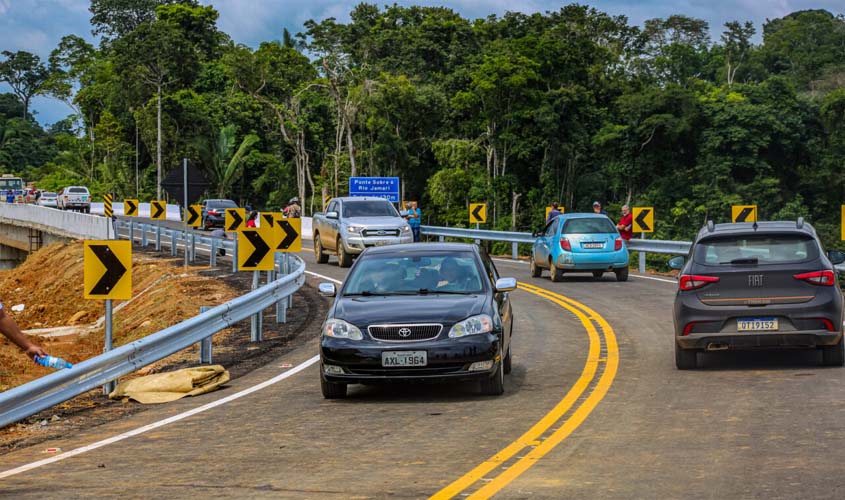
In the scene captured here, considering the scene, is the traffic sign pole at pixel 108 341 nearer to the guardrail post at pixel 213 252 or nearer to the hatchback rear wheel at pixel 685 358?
the hatchback rear wheel at pixel 685 358

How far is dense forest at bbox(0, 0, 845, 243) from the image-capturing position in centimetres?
5947

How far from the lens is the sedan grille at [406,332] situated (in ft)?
36.2

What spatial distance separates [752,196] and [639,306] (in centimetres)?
3882

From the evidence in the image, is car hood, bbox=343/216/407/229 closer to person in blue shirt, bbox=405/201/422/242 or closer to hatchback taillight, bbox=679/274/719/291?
person in blue shirt, bbox=405/201/422/242

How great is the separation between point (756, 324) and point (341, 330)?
173 inches

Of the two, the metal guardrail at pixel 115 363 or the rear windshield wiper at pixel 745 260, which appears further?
the rear windshield wiper at pixel 745 260

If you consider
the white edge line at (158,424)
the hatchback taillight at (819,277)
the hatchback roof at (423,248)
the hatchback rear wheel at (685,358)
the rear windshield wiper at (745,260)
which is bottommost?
the white edge line at (158,424)

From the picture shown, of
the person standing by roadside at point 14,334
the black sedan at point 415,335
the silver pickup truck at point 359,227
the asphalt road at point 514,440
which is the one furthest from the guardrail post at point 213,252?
the person standing by roadside at point 14,334

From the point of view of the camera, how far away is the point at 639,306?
20859 millimetres

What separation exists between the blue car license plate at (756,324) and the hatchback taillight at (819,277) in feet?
1.75

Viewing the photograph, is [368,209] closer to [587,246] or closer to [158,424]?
[587,246]

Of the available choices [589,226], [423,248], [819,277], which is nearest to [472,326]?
[423,248]

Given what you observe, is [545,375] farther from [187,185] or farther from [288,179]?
[288,179]

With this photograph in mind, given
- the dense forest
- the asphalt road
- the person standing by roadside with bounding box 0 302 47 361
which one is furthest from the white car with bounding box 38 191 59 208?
the person standing by roadside with bounding box 0 302 47 361
